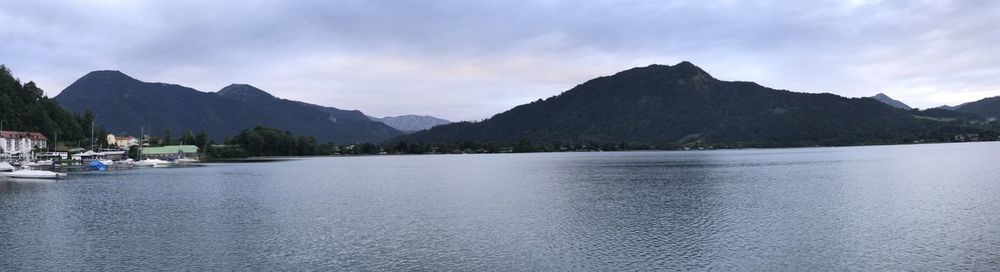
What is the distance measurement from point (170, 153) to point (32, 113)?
31969 mm

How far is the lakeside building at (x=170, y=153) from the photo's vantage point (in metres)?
171

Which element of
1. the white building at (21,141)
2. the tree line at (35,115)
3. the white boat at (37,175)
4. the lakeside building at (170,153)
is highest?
the tree line at (35,115)

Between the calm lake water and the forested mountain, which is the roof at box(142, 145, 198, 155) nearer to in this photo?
the forested mountain

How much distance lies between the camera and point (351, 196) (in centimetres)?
5550

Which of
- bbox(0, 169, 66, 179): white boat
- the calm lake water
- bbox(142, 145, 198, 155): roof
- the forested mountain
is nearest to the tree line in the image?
the forested mountain

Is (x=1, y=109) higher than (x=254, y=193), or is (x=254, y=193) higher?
(x=1, y=109)

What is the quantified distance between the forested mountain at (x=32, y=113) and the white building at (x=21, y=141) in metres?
3.53

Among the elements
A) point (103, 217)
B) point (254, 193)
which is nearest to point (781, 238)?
point (103, 217)

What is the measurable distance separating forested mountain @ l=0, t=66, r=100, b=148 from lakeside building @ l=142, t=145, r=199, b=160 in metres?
15.3

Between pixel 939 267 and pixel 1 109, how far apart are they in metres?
180

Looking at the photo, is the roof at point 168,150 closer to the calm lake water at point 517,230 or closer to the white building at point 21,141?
the white building at point 21,141

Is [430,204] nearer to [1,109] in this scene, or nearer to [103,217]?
[103,217]

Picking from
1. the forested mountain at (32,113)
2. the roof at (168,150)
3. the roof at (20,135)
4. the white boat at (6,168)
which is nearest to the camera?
the white boat at (6,168)

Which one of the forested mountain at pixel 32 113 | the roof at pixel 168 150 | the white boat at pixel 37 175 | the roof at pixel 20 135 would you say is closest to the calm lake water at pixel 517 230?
the white boat at pixel 37 175
